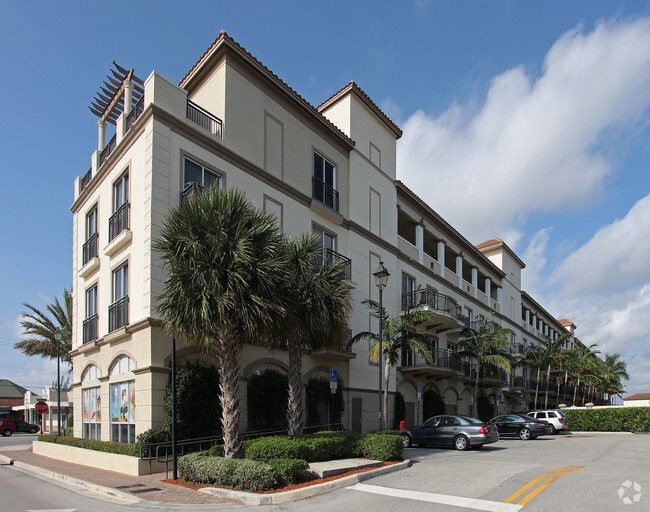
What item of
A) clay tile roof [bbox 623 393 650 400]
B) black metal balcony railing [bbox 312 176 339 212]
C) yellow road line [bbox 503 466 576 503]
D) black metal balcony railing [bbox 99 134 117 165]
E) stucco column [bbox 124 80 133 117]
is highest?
stucco column [bbox 124 80 133 117]

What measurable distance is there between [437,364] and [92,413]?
1973 cm

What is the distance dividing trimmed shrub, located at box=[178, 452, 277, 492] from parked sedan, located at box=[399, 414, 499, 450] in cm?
1102

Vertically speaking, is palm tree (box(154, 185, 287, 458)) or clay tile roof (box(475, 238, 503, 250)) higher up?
clay tile roof (box(475, 238, 503, 250))

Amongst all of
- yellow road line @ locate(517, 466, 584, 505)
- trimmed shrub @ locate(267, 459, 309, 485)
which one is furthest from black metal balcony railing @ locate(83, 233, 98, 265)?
yellow road line @ locate(517, 466, 584, 505)

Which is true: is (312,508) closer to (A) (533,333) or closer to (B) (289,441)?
(B) (289,441)

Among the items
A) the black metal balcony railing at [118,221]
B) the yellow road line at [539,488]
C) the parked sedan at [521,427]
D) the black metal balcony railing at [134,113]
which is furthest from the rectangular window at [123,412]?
the parked sedan at [521,427]

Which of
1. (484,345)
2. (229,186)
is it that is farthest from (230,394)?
(484,345)

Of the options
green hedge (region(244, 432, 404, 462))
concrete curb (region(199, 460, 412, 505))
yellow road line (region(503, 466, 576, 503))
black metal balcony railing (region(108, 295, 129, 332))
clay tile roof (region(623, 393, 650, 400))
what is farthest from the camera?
clay tile roof (region(623, 393, 650, 400))

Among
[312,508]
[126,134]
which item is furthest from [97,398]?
[312,508]

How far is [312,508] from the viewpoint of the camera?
1031 centimetres

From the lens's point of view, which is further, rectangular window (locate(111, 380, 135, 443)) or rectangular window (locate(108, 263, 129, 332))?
rectangular window (locate(108, 263, 129, 332))

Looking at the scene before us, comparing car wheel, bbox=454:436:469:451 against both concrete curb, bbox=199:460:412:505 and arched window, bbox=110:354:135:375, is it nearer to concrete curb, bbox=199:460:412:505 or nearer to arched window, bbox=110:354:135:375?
concrete curb, bbox=199:460:412:505

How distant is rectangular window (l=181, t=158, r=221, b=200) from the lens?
17766mm

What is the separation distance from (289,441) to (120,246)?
951cm
